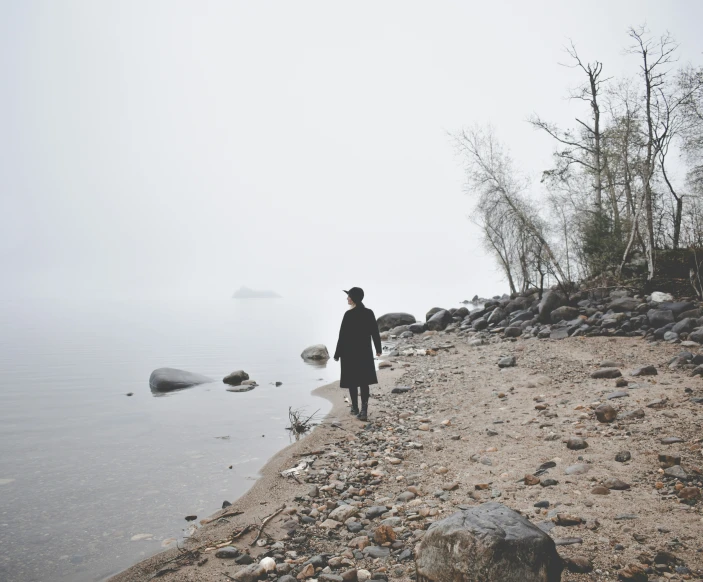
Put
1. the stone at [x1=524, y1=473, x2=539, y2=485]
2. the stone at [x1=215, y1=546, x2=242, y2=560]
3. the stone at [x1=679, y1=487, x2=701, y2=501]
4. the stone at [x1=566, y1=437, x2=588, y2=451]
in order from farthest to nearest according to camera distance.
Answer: the stone at [x1=566, y1=437, x2=588, y2=451], the stone at [x1=524, y1=473, x2=539, y2=485], the stone at [x1=215, y1=546, x2=242, y2=560], the stone at [x1=679, y1=487, x2=701, y2=501]

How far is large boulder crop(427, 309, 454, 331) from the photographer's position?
79.9 feet

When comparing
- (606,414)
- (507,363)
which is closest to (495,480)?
(606,414)

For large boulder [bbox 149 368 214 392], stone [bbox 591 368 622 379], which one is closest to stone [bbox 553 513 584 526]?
stone [bbox 591 368 622 379]

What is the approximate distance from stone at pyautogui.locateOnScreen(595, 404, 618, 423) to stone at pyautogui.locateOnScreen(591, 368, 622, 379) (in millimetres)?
2383

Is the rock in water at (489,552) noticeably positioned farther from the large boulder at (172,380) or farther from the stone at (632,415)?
the large boulder at (172,380)

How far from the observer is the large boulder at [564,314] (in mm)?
16750

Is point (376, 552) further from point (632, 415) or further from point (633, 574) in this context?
point (632, 415)

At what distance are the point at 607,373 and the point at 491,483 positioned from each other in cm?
479

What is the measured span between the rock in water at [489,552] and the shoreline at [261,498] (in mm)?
2334

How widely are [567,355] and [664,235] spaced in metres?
17.1

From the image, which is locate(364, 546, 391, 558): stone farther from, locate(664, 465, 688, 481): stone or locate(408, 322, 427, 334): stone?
locate(408, 322, 427, 334): stone

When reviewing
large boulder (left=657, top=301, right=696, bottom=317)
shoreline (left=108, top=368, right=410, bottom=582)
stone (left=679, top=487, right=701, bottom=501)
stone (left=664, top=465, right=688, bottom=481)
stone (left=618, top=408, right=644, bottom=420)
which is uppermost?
large boulder (left=657, top=301, right=696, bottom=317)

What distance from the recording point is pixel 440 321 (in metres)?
24.6

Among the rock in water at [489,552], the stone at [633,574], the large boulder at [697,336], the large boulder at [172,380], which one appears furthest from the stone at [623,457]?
the large boulder at [172,380]
